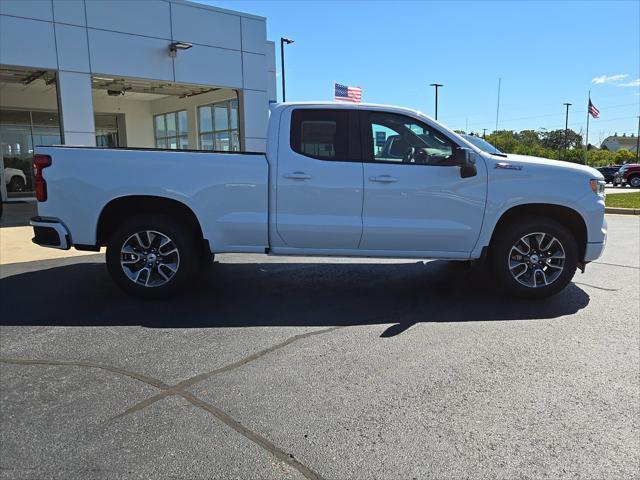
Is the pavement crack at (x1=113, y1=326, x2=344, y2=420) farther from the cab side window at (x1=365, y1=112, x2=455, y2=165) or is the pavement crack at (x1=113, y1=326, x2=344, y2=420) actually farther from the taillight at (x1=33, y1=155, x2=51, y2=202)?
the taillight at (x1=33, y1=155, x2=51, y2=202)

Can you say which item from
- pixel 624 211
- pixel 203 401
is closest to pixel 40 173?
pixel 203 401

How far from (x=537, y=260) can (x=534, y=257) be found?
46mm

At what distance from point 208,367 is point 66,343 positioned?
4.64 ft

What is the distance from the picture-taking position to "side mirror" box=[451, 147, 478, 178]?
5.25 meters

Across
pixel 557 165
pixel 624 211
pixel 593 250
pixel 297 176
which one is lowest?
pixel 624 211

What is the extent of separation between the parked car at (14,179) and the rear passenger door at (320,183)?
57.4 feet

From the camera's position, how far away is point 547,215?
5711 millimetres

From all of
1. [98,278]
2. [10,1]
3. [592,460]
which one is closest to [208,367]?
[592,460]

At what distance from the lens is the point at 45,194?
17.7ft

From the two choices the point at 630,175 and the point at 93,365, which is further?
the point at 630,175

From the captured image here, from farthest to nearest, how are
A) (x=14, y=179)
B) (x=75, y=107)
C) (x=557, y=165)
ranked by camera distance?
(x=14, y=179) < (x=75, y=107) < (x=557, y=165)

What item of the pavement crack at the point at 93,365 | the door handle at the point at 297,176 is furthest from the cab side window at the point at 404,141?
the pavement crack at the point at 93,365

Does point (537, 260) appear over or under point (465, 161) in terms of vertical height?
under

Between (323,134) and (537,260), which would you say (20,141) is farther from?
(537,260)
